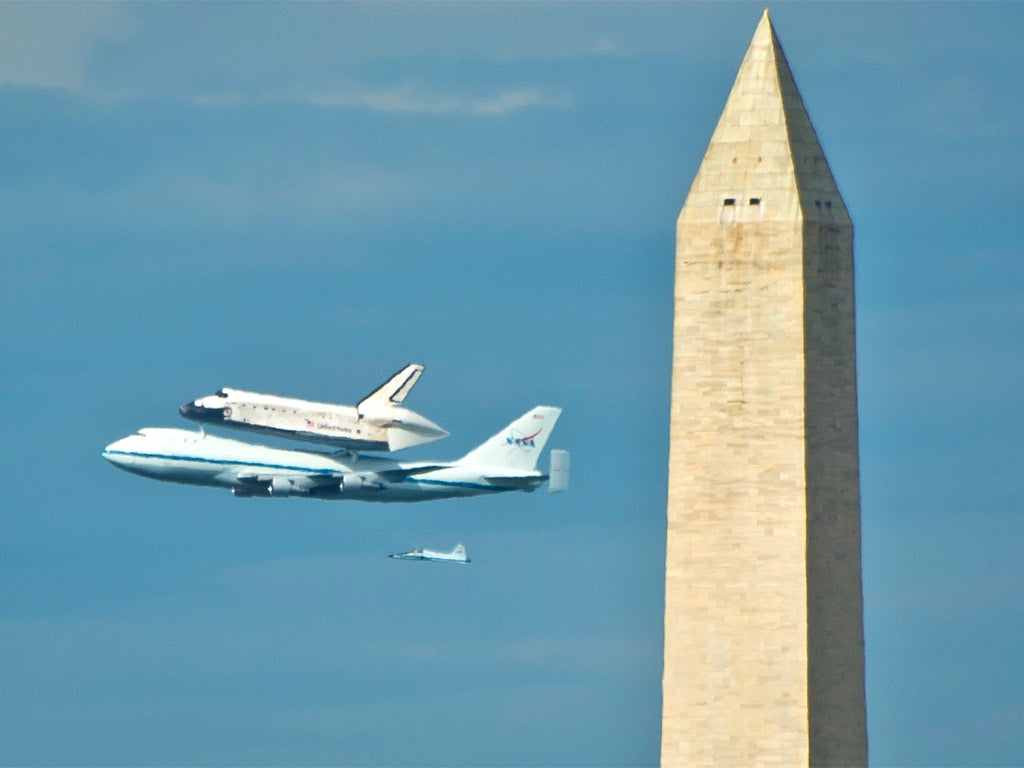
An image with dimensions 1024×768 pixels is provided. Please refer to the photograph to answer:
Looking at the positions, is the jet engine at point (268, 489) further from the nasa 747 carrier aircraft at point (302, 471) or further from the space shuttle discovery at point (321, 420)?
the space shuttle discovery at point (321, 420)

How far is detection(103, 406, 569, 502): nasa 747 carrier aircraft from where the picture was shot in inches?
4412

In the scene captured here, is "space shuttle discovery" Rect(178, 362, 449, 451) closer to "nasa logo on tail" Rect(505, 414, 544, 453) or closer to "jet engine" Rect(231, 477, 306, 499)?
"jet engine" Rect(231, 477, 306, 499)

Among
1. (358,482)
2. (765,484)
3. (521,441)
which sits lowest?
(765,484)

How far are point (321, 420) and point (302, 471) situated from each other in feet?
25.5

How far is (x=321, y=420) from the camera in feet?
352

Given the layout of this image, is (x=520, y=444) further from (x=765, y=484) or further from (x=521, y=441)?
(x=765, y=484)

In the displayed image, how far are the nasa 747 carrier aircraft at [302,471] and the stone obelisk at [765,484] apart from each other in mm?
56209

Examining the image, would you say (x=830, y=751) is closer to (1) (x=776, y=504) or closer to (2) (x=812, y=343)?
(1) (x=776, y=504)

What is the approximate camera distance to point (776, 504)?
172ft

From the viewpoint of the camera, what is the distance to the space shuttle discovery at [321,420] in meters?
107

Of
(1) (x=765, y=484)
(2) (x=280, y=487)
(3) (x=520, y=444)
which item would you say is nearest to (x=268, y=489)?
(2) (x=280, y=487)

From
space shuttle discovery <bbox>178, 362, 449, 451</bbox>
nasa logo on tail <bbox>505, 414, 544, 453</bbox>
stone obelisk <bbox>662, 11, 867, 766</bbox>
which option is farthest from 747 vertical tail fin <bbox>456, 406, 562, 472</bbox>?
stone obelisk <bbox>662, 11, 867, 766</bbox>

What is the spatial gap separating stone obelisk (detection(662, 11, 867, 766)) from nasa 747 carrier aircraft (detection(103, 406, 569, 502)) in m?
56.2

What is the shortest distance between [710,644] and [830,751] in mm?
3251
